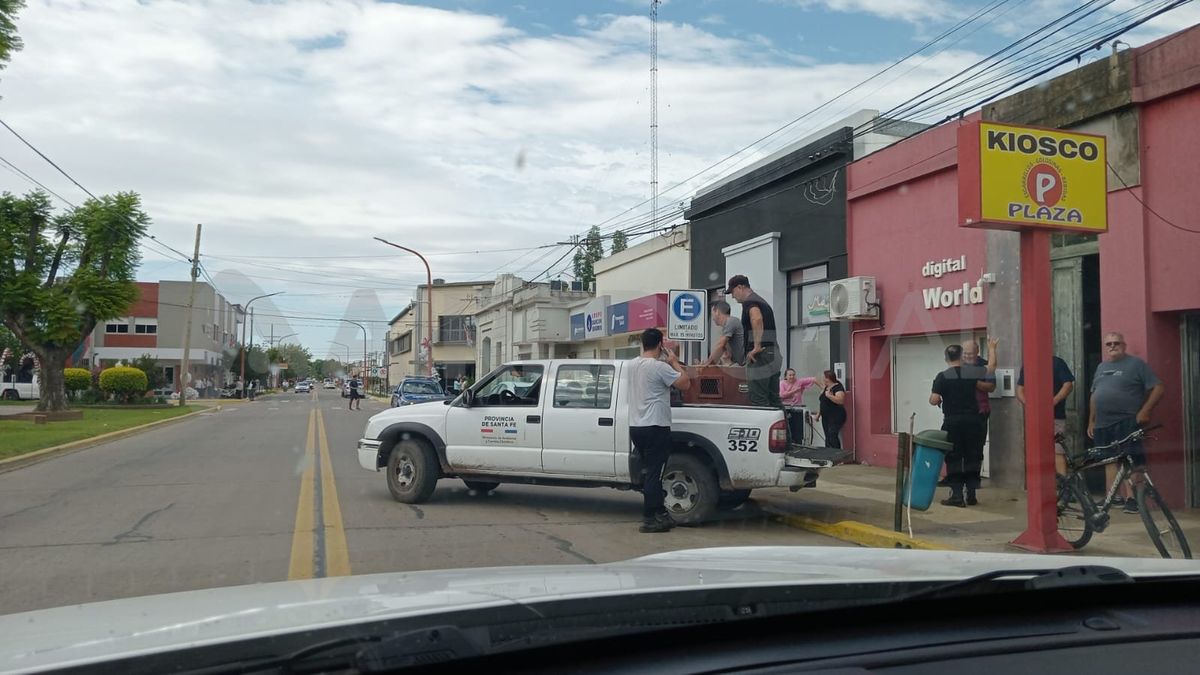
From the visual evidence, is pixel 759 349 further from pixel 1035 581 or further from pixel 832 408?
pixel 1035 581

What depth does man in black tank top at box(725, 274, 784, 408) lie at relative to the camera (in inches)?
418

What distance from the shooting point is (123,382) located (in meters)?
41.0

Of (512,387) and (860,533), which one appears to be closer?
(860,533)

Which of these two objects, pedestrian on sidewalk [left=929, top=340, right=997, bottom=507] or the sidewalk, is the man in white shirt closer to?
the sidewalk

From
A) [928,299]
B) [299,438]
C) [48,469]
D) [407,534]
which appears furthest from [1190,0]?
[299,438]

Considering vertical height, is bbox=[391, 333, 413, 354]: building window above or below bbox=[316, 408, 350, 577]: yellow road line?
above

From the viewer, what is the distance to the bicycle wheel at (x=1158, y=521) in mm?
7406

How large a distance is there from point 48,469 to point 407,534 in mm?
9866

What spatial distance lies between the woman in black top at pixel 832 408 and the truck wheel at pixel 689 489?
6.24 metres

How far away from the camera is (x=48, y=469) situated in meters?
15.5

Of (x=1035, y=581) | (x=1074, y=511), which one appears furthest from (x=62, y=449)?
(x=1035, y=581)

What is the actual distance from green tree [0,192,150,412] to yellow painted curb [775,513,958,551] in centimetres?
2708

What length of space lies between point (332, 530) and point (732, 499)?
4.32 m

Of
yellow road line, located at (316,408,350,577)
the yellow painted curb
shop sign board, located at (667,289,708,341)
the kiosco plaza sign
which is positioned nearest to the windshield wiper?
yellow road line, located at (316,408,350,577)
